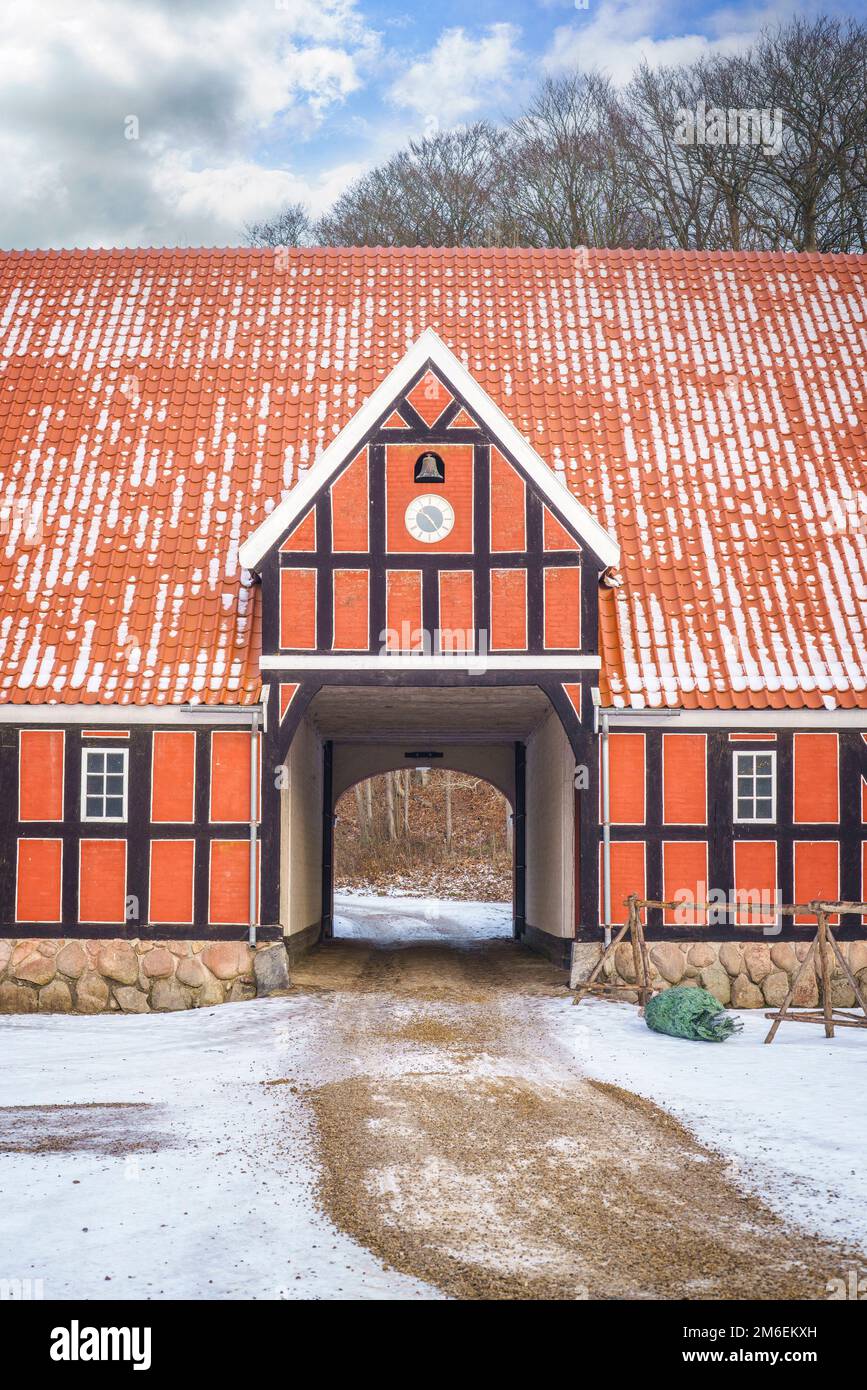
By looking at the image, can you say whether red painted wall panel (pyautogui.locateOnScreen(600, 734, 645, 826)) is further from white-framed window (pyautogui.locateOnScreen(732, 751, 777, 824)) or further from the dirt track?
the dirt track

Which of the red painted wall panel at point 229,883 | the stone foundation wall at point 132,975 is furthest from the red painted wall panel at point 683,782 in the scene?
the red painted wall panel at point 229,883

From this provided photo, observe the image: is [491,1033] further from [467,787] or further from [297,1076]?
[467,787]

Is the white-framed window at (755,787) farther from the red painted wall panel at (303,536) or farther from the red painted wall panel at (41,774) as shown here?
the red painted wall panel at (41,774)

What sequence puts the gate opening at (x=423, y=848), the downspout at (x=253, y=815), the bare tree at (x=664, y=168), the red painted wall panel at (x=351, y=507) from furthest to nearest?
1. the gate opening at (x=423, y=848)
2. the bare tree at (x=664, y=168)
3. the red painted wall panel at (x=351, y=507)
4. the downspout at (x=253, y=815)

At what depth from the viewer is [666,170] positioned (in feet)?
96.6

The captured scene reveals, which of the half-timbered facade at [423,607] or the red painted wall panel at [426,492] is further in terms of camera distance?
the red painted wall panel at [426,492]

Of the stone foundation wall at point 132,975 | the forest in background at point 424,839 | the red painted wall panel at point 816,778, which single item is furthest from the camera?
the forest in background at point 424,839

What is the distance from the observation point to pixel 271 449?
677 inches

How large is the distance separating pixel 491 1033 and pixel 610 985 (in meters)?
2.43

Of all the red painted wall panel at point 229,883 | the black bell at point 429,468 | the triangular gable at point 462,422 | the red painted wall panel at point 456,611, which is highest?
the triangular gable at point 462,422

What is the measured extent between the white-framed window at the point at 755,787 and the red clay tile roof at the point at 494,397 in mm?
814

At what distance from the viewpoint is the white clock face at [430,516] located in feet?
49.3

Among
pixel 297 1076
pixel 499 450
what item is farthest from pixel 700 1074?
pixel 499 450

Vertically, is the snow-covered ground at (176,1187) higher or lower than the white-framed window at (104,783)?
lower
